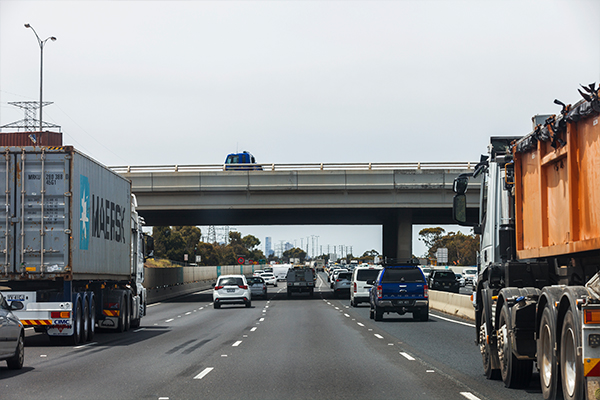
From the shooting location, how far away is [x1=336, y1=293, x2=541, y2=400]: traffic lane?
11.1m

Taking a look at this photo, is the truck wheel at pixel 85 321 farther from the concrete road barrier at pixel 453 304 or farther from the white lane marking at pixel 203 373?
the concrete road barrier at pixel 453 304

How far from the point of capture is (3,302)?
13.6 m

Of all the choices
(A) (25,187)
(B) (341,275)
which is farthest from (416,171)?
(A) (25,187)

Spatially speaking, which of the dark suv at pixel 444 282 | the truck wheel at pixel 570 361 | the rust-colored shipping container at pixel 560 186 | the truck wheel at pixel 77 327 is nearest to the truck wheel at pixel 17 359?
the truck wheel at pixel 77 327

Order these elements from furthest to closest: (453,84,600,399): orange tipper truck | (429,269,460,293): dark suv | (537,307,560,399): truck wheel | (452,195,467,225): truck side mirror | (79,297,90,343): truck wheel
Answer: (429,269,460,293): dark suv
(79,297,90,343): truck wheel
(452,195,467,225): truck side mirror
(537,307,560,399): truck wheel
(453,84,600,399): orange tipper truck

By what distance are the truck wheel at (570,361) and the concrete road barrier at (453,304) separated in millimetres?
19588

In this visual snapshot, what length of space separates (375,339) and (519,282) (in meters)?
9.68

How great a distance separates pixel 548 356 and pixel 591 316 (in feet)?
5.89

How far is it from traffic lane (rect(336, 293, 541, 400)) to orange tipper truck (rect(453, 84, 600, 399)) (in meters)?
0.39

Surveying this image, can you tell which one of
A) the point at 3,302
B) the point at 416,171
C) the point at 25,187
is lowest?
the point at 3,302

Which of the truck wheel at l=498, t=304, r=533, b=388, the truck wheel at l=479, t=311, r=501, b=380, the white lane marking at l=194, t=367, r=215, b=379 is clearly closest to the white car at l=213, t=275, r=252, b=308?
the white lane marking at l=194, t=367, r=215, b=379

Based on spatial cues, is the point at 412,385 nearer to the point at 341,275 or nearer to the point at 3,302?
the point at 3,302

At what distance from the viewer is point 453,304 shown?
3244 centimetres

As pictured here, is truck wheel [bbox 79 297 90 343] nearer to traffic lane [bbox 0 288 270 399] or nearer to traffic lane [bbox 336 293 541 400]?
traffic lane [bbox 0 288 270 399]
